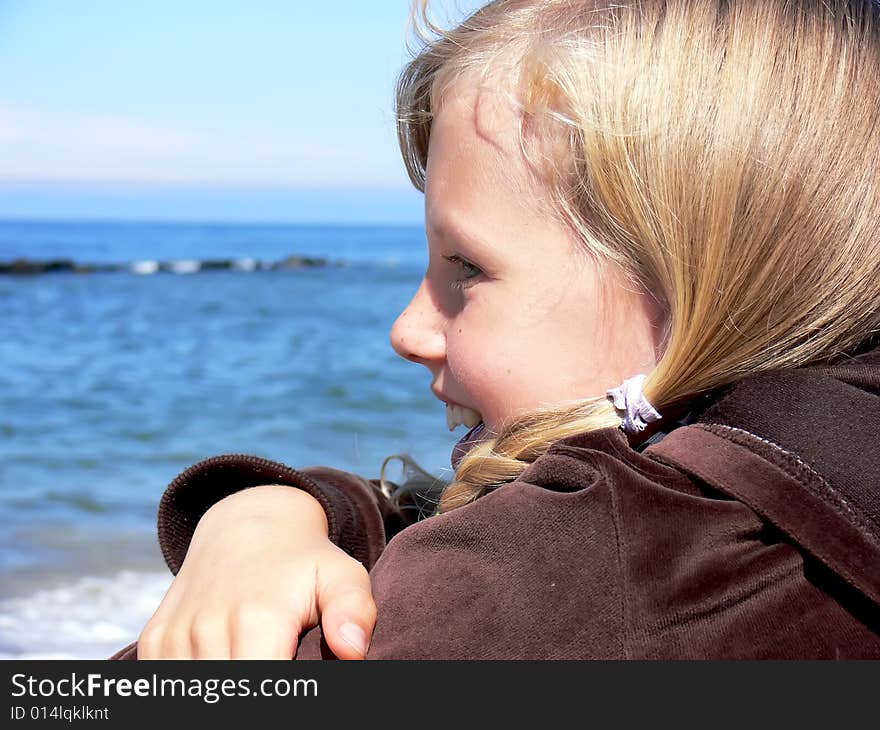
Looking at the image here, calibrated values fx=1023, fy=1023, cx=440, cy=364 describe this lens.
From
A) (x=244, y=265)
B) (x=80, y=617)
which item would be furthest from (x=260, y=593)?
(x=244, y=265)

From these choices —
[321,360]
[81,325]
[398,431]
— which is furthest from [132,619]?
[81,325]

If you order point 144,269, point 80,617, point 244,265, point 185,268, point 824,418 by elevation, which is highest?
point 824,418

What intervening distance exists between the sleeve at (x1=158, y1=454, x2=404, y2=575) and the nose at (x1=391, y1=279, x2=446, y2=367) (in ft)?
0.87

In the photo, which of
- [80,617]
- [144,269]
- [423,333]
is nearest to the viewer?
[423,333]

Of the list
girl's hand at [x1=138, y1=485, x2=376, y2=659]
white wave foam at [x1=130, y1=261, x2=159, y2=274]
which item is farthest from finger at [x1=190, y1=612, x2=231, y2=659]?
white wave foam at [x1=130, y1=261, x2=159, y2=274]

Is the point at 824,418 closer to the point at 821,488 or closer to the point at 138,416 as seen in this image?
the point at 821,488

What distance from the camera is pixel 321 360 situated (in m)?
9.55

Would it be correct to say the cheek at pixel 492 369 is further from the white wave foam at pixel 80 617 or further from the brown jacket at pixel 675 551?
the white wave foam at pixel 80 617

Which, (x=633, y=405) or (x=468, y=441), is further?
(x=468, y=441)

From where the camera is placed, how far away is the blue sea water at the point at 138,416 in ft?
12.7

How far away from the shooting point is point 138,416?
716 centimetres

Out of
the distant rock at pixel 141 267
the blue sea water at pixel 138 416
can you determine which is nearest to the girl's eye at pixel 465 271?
A: the blue sea water at pixel 138 416

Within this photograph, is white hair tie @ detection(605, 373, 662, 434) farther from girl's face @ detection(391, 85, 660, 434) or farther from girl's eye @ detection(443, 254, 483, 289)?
girl's eye @ detection(443, 254, 483, 289)

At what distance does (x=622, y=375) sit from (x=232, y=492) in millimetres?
664
